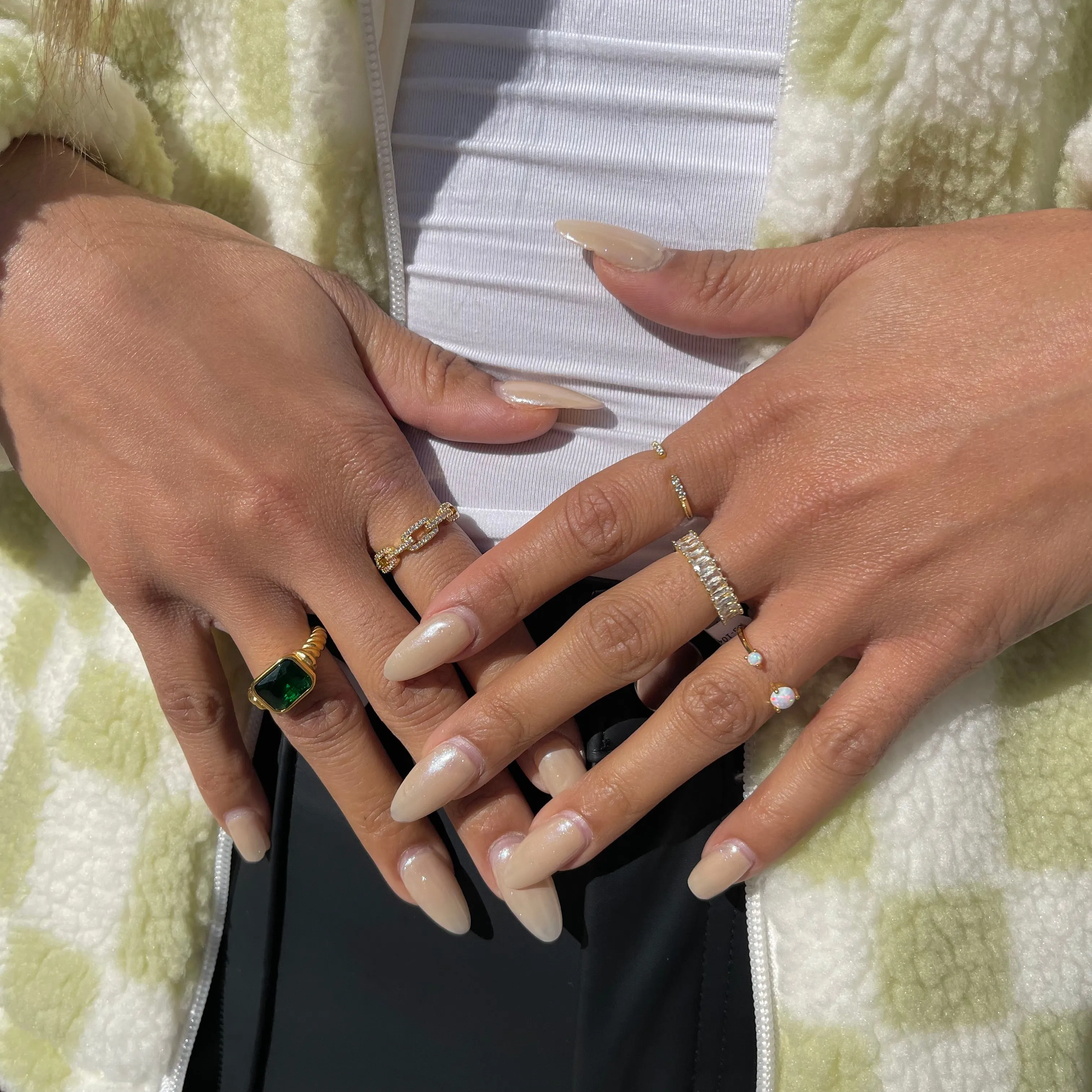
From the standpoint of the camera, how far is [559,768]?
0.71 meters

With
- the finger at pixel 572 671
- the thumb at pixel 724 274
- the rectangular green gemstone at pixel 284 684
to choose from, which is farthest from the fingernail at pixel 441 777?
the thumb at pixel 724 274

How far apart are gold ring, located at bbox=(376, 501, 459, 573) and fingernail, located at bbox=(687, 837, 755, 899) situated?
35 centimetres

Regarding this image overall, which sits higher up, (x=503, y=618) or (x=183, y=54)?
(x=183, y=54)

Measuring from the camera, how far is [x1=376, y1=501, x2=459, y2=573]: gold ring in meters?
0.70

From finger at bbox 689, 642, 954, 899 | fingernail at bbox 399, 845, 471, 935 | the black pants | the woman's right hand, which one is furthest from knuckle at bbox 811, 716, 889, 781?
fingernail at bbox 399, 845, 471, 935

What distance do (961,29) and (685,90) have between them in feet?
0.69

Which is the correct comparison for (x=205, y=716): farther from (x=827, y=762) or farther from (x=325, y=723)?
(x=827, y=762)

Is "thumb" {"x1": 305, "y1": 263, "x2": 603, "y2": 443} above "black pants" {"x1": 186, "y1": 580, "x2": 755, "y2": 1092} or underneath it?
above

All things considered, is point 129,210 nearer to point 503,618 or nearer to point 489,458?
point 489,458

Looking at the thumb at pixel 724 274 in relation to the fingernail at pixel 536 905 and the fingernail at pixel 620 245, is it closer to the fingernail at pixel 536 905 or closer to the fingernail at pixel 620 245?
the fingernail at pixel 620 245

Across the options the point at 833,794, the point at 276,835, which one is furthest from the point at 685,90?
the point at 276,835

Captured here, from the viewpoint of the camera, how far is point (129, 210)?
725 mm

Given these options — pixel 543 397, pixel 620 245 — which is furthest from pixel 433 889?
pixel 620 245

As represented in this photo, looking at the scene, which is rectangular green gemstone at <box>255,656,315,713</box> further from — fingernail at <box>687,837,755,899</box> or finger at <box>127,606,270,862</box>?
fingernail at <box>687,837,755,899</box>
